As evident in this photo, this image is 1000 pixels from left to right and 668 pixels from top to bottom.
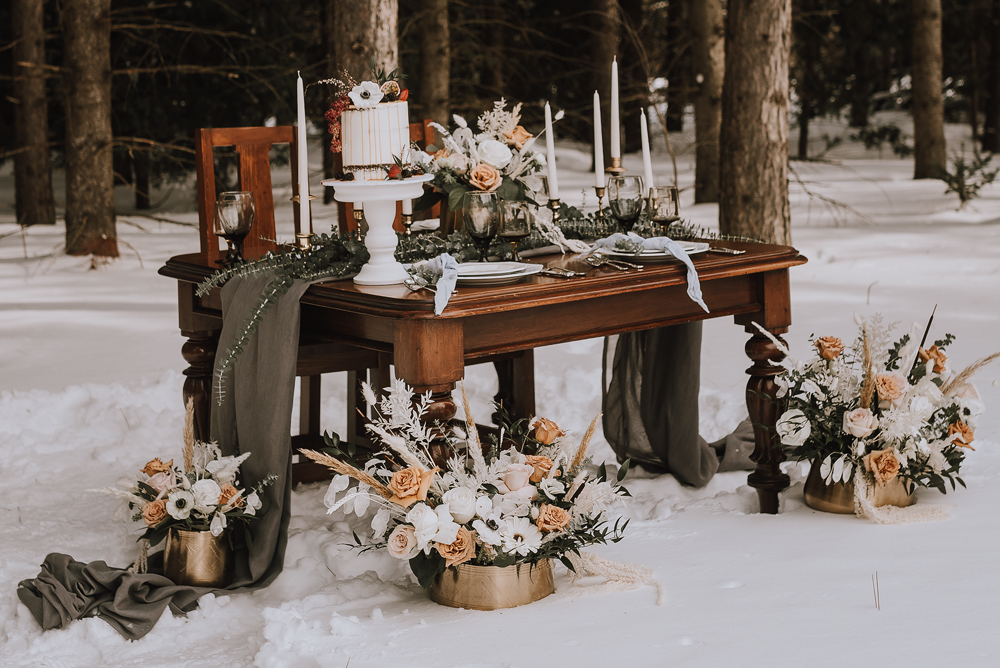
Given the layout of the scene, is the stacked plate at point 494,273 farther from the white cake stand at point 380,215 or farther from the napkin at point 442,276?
the white cake stand at point 380,215

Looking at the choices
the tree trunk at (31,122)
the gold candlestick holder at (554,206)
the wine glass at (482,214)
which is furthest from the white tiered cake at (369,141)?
the tree trunk at (31,122)

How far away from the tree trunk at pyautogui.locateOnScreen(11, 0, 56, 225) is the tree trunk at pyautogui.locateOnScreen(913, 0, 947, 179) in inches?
328

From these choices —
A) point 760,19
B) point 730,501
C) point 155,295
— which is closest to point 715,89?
point 760,19

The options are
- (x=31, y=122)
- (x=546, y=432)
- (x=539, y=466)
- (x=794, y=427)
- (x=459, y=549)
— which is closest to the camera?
(x=459, y=549)

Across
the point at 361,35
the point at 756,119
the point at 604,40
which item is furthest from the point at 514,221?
the point at 604,40

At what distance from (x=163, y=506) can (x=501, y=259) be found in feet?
3.49

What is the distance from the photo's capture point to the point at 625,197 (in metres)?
2.94

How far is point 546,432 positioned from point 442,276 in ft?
1.52

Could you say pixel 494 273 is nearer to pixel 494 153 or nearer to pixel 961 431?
pixel 494 153

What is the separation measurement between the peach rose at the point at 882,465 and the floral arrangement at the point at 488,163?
1117 mm

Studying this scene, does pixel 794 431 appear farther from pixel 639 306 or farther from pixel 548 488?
pixel 548 488

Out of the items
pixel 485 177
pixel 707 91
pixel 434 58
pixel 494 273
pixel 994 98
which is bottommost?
pixel 494 273

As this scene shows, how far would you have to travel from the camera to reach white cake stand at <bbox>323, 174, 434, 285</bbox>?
2393 mm

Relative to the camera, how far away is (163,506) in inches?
106
